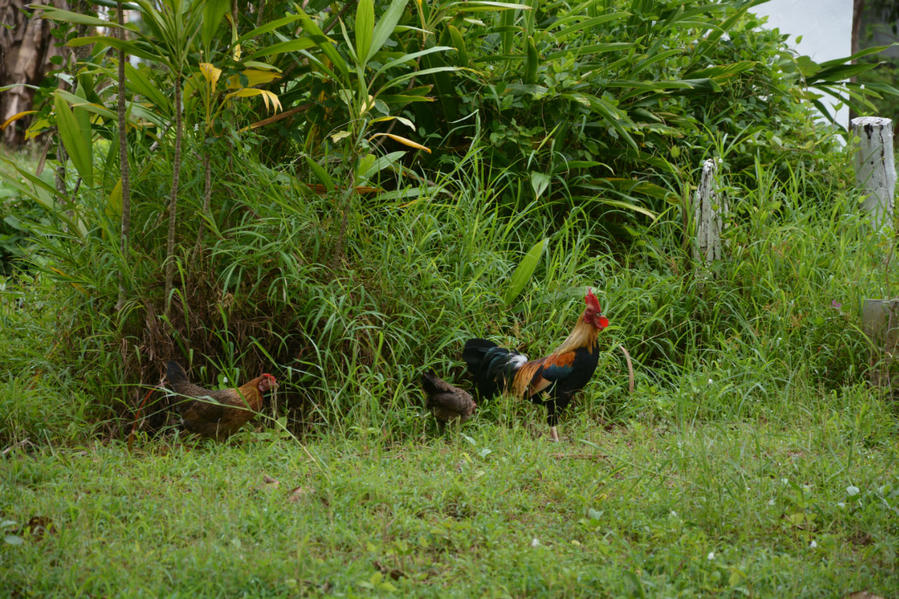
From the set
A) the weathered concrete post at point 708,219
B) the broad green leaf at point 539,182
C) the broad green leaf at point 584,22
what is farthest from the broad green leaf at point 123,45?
the weathered concrete post at point 708,219

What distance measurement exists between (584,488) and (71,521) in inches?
70.5

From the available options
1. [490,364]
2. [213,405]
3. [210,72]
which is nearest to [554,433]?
[490,364]

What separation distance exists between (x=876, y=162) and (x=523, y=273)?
9.24 ft

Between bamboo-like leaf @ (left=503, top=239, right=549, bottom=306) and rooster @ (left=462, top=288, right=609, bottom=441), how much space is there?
44cm

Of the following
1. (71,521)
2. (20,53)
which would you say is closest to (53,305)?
(71,521)

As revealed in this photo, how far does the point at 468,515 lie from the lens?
2.76m

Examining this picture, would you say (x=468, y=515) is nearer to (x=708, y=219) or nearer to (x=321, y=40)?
(x=321, y=40)

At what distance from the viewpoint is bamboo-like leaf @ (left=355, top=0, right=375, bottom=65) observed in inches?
139

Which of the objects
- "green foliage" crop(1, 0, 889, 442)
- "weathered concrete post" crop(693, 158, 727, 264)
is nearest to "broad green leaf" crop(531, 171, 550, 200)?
"green foliage" crop(1, 0, 889, 442)

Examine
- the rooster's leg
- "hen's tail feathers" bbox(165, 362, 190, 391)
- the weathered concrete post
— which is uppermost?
the weathered concrete post

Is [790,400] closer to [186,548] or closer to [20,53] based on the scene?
[186,548]

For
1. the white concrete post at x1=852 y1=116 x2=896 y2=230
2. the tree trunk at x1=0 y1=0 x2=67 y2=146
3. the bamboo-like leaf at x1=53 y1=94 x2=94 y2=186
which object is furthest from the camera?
the tree trunk at x1=0 y1=0 x2=67 y2=146

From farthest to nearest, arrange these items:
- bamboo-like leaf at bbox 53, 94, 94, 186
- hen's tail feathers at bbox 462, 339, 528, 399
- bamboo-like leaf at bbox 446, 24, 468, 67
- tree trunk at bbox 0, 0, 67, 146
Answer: tree trunk at bbox 0, 0, 67, 146, bamboo-like leaf at bbox 446, 24, 468, 67, hen's tail feathers at bbox 462, 339, 528, 399, bamboo-like leaf at bbox 53, 94, 94, 186

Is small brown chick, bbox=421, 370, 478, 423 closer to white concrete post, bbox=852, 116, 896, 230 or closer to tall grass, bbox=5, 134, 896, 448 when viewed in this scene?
tall grass, bbox=5, 134, 896, 448
